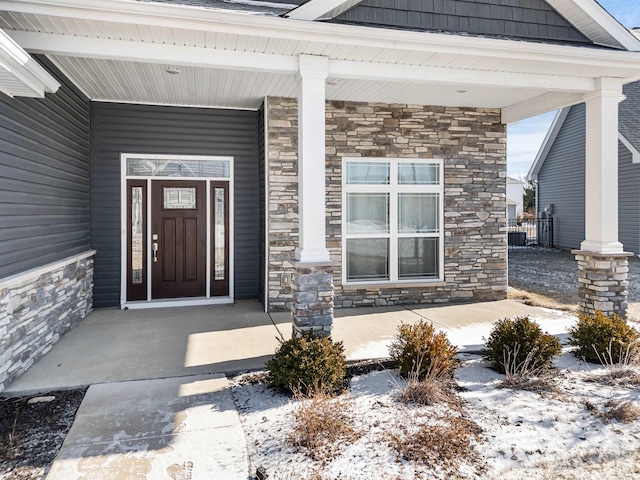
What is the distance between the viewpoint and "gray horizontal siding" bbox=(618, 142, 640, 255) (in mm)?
12500

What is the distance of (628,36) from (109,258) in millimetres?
7328

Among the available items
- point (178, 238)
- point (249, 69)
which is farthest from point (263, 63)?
point (178, 238)

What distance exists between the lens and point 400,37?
430cm

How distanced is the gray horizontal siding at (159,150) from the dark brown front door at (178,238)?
0.50 m

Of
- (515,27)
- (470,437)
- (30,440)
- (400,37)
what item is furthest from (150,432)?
(515,27)

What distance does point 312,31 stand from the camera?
13.4 feet

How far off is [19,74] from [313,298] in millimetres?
3072

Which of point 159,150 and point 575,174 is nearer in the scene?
point 159,150

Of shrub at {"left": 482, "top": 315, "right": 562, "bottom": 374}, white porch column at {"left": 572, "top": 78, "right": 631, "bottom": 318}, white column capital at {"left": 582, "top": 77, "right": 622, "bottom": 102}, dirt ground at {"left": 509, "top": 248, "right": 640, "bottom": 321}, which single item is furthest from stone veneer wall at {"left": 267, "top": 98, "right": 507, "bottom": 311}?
shrub at {"left": 482, "top": 315, "right": 562, "bottom": 374}

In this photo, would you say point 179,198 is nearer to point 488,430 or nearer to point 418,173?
point 418,173

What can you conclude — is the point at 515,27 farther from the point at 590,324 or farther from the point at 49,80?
the point at 49,80

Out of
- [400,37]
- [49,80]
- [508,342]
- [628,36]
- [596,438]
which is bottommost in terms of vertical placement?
[596,438]

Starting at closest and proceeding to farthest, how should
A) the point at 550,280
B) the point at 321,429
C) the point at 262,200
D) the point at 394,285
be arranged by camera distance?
the point at 321,429 → the point at 262,200 → the point at 394,285 → the point at 550,280

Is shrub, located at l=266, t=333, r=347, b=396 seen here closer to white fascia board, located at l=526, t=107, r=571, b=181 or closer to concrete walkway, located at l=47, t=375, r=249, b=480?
concrete walkway, located at l=47, t=375, r=249, b=480
